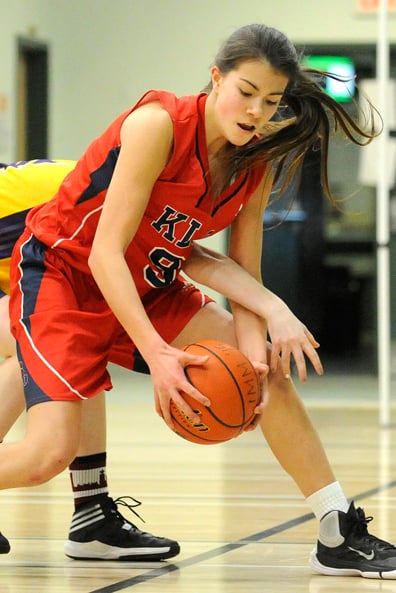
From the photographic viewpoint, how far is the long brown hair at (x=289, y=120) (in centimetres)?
246

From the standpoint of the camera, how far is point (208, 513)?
3.49 meters

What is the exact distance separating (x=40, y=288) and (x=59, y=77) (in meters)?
5.26

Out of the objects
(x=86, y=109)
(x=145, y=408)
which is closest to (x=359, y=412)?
(x=145, y=408)

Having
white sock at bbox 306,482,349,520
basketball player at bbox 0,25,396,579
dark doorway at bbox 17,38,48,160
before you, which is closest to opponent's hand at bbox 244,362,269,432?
basketball player at bbox 0,25,396,579

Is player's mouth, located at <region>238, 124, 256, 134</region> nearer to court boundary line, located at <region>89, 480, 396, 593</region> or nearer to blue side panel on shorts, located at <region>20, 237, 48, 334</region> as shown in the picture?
blue side panel on shorts, located at <region>20, 237, 48, 334</region>

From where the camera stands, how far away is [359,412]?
21.4ft

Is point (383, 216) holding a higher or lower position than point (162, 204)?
higher

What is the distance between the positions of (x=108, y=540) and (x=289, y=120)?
105cm

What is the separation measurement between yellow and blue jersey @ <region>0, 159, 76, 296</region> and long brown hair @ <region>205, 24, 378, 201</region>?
593 millimetres

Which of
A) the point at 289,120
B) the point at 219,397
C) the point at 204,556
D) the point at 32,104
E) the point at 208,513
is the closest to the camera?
the point at 219,397

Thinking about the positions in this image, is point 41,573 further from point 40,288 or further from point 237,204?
point 237,204

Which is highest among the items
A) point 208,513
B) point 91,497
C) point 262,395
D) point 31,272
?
point 31,272

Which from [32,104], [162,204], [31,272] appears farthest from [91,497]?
[32,104]

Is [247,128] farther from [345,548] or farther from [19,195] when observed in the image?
[345,548]
